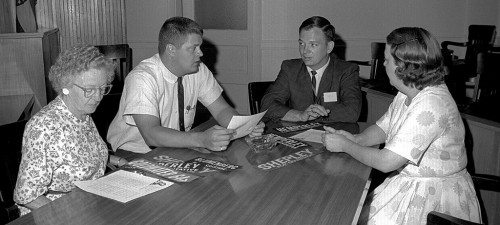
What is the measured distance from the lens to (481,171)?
3.00m

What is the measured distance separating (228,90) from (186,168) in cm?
456

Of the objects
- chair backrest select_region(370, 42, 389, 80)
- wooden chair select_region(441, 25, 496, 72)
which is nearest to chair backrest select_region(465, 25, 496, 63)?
wooden chair select_region(441, 25, 496, 72)

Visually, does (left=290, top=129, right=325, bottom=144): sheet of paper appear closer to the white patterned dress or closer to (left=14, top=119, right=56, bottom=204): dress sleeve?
the white patterned dress

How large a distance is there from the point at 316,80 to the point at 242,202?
1858 mm

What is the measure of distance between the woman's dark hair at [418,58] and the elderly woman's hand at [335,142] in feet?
1.33

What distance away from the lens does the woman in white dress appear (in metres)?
1.93

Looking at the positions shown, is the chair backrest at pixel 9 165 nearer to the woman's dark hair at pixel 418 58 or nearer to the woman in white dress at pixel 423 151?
the woman in white dress at pixel 423 151

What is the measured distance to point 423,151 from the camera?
192cm

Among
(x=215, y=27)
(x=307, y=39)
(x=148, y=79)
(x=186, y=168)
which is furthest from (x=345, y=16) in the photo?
(x=186, y=168)

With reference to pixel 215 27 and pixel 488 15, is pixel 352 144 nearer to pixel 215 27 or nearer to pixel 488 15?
pixel 215 27

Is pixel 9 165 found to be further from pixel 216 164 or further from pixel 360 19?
pixel 360 19

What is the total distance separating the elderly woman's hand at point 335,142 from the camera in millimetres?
2256

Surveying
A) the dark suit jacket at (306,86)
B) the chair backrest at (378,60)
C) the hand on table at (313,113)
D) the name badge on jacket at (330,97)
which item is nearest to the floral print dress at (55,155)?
the hand on table at (313,113)

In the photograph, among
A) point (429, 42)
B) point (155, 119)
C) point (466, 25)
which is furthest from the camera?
point (466, 25)
